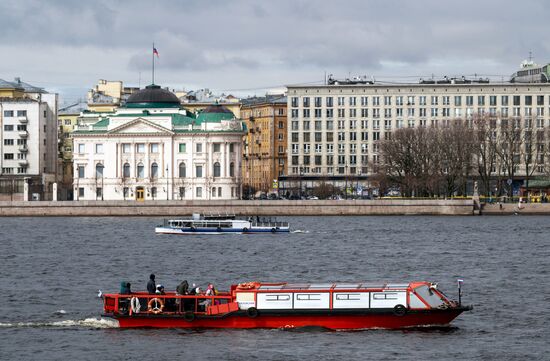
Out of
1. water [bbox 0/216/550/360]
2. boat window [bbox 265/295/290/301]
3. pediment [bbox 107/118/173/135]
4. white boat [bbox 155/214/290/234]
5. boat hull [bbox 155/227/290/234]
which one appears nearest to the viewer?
water [bbox 0/216/550/360]

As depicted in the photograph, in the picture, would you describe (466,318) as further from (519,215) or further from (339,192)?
(339,192)

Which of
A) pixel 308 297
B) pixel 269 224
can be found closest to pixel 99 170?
pixel 269 224

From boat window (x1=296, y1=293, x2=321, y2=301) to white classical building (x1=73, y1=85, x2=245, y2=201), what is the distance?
125 metres

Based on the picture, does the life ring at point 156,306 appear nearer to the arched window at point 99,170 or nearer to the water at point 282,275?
the water at point 282,275

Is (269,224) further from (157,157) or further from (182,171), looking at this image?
(157,157)

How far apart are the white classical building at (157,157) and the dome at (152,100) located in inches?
70.1

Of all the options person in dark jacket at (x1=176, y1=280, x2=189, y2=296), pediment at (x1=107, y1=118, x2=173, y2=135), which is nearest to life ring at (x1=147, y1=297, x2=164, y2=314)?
person in dark jacket at (x1=176, y1=280, x2=189, y2=296)

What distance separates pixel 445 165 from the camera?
165 meters

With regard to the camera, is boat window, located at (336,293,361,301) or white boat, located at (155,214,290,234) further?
white boat, located at (155,214,290,234)

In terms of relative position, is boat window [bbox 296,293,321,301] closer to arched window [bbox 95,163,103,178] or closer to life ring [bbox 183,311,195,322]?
life ring [bbox 183,311,195,322]

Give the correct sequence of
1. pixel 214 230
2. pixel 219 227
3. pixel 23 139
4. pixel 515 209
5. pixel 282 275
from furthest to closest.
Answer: pixel 23 139 < pixel 515 209 < pixel 219 227 < pixel 214 230 < pixel 282 275

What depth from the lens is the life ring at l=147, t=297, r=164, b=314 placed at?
5647cm

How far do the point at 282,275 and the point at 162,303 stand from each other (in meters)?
22.8

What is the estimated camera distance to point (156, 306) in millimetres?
56594
